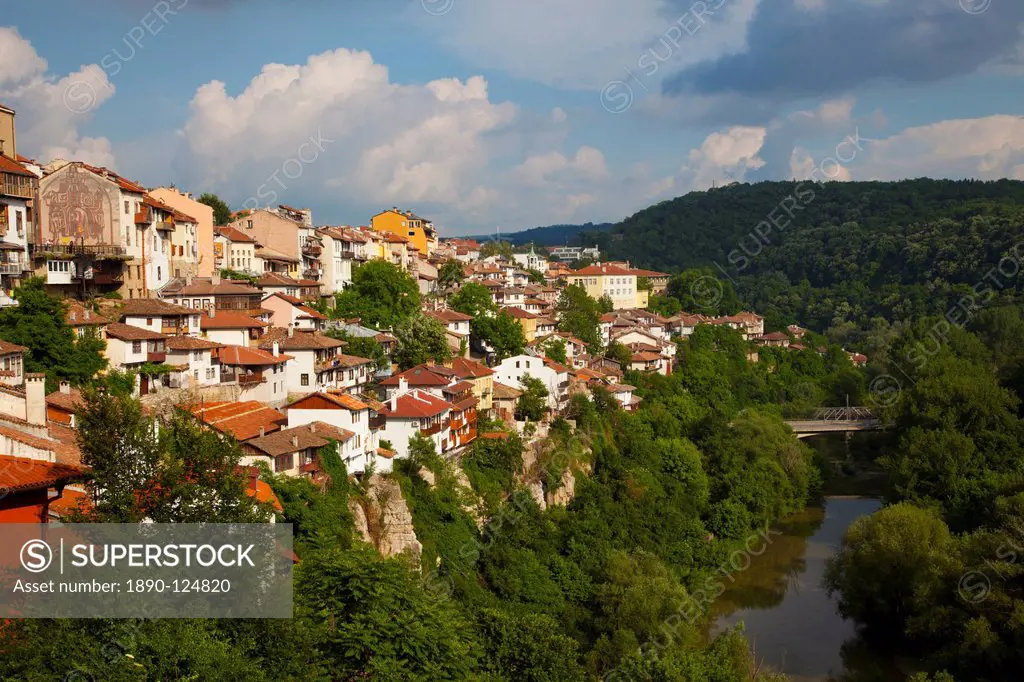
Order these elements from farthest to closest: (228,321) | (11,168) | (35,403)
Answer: (228,321)
(11,168)
(35,403)

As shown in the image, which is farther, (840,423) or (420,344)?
(840,423)

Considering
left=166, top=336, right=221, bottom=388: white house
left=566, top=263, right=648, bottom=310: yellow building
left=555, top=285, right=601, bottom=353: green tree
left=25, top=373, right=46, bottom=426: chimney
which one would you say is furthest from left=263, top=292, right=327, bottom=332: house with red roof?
left=566, top=263, right=648, bottom=310: yellow building

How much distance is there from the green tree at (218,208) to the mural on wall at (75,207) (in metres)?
21.1

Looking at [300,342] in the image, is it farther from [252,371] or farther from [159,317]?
[159,317]

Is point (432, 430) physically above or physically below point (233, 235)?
below

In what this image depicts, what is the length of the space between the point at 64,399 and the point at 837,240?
112611 mm

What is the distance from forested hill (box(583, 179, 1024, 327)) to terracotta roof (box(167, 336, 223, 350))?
70009 mm

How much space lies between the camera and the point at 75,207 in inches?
1190

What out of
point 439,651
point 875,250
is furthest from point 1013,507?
point 875,250

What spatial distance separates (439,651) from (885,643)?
17.4 metres

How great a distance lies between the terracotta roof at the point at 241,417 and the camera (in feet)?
79.6

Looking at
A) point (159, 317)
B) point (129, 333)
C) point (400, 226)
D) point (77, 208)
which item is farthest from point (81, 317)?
point (400, 226)

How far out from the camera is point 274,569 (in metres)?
15.1

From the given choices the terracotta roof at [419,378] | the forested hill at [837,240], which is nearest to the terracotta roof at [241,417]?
the terracotta roof at [419,378]
